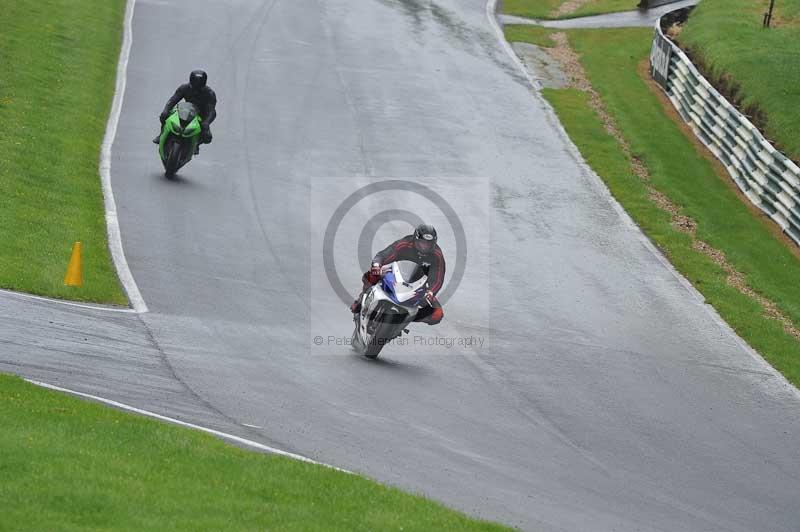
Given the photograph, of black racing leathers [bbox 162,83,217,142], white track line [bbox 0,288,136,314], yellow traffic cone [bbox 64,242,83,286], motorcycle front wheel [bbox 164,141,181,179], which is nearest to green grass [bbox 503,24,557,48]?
black racing leathers [bbox 162,83,217,142]

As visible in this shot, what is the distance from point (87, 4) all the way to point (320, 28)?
7.64 meters

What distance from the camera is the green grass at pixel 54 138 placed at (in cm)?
1814

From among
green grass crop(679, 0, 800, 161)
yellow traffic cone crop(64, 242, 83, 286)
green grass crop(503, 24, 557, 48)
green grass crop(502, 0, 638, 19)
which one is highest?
yellow traffic cone crop(64, 242, 83, 286)

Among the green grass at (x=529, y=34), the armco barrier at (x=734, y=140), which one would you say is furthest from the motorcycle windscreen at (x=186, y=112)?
the green grass at (x=529, y=34)

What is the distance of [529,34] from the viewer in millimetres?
43281

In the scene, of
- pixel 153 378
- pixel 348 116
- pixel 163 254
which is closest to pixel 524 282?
pixel 163 254

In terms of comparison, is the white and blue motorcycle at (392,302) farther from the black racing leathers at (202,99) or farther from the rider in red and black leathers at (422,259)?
the black racing leathers at (202,99)

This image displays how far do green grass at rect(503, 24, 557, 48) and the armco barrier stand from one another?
5.00m

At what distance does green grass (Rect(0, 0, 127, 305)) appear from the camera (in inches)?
714

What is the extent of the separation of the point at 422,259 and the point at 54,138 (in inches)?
511

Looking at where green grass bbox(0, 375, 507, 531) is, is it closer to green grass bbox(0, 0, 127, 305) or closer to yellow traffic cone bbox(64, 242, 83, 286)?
yellow traffic cone bbox(64, 242, 83, 286)

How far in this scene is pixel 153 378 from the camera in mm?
13734

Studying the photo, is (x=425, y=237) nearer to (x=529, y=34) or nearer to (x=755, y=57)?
(x=755, y=57)

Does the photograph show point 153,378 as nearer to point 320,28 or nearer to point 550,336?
point 550,336
